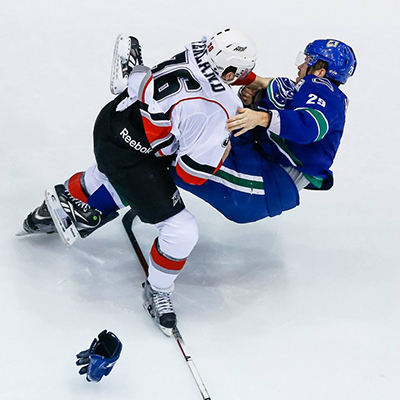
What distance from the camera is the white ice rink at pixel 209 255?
10.6ft

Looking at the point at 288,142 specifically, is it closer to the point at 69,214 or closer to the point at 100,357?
the point at 69,214

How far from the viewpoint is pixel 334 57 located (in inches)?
136

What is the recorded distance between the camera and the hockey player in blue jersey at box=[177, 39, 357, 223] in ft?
11.0

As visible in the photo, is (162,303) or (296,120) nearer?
(296,120)

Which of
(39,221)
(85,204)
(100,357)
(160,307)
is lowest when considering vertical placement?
(160,307)

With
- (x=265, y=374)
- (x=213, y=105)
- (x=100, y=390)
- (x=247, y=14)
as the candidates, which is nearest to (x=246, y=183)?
(x=213, y=105)

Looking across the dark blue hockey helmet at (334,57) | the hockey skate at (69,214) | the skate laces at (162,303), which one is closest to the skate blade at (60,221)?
the hockey skate at (69,214)

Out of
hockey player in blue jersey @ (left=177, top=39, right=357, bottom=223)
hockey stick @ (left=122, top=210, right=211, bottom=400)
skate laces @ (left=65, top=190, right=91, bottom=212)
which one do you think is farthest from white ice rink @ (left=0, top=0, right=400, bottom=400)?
hockey player in blue jersey @ (left=177, top=39, right=357, bottom=223)

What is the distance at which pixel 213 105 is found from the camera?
10.3ft

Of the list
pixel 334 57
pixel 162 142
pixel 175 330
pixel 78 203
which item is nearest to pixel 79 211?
pixel 78 203

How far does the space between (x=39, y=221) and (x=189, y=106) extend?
1.04m

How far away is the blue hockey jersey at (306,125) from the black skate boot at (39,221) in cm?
102

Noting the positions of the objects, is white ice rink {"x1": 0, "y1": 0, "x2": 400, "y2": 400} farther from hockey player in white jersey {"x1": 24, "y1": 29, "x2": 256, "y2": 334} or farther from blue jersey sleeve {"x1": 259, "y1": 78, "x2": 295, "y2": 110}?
blue jersey sleeve {"x1": 259, "y1": 78, "x2": 295, "y2": 110}

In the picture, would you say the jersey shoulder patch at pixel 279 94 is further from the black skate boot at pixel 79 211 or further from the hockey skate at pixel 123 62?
the black skate boot at pixel 79 211
